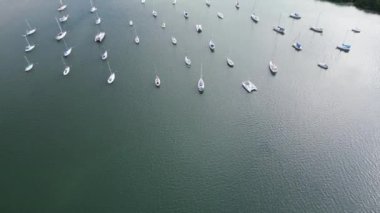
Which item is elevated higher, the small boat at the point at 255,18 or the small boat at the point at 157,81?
the small boat at the point at 255,18

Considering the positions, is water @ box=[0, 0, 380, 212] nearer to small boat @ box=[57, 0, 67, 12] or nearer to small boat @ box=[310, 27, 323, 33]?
small boat @ box=[310, 27, 323, 33]

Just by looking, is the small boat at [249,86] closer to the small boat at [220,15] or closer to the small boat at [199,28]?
the small boat at [199,28]

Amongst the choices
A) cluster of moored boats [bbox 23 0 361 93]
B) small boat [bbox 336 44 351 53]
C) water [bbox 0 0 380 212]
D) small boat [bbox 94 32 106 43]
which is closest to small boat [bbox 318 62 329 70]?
cluster of moored boats [bbox 23 0 361 93]

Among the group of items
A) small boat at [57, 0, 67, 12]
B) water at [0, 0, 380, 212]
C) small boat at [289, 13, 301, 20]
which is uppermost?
small boat at [57, 0, 67, 12]

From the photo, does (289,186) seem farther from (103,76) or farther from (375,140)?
(103,76)

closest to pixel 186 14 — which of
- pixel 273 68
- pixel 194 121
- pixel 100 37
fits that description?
pixel 100 37

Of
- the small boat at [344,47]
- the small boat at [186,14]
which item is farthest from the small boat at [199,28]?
the small boat at [344,47]

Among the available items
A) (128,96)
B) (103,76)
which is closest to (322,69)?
(128,96)

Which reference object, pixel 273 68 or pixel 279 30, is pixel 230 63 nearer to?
pixel 273 68
